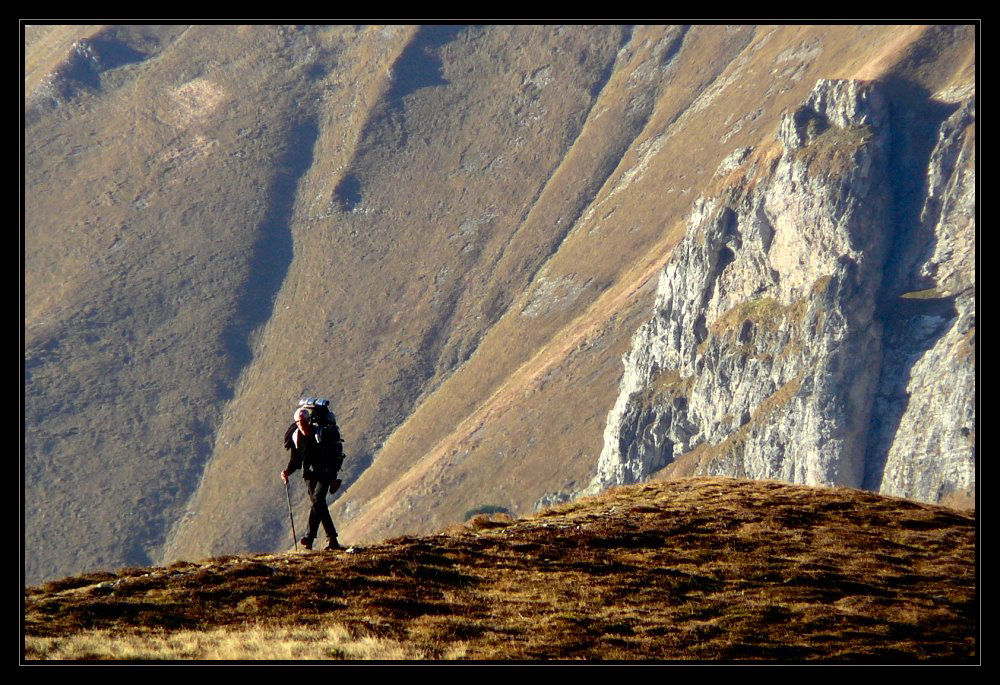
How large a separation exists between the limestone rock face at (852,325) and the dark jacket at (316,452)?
150454 millimetres

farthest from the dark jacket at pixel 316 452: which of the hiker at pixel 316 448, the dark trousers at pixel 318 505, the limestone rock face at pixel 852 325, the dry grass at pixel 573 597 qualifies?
the limestone rock face at pixel 852 325

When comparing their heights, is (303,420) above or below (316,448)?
above

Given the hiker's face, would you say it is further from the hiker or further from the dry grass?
the dry grass

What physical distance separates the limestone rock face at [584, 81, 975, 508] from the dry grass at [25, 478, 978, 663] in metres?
144

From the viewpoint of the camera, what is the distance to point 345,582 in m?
22.4

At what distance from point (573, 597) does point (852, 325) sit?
16936 centimetres

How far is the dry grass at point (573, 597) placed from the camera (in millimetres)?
18328

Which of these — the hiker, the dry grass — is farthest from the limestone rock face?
the hiker

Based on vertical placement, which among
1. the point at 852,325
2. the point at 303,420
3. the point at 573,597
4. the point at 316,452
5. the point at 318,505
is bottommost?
the point at 573,597

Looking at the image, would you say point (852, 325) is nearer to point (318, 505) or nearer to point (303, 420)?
point (318, 505)

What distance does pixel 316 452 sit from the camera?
992 inches

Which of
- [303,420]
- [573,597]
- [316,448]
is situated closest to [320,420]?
[303,420]

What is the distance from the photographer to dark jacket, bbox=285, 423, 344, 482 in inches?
991

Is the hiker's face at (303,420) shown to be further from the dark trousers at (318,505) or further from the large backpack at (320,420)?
the dark trousers at (318,505)
